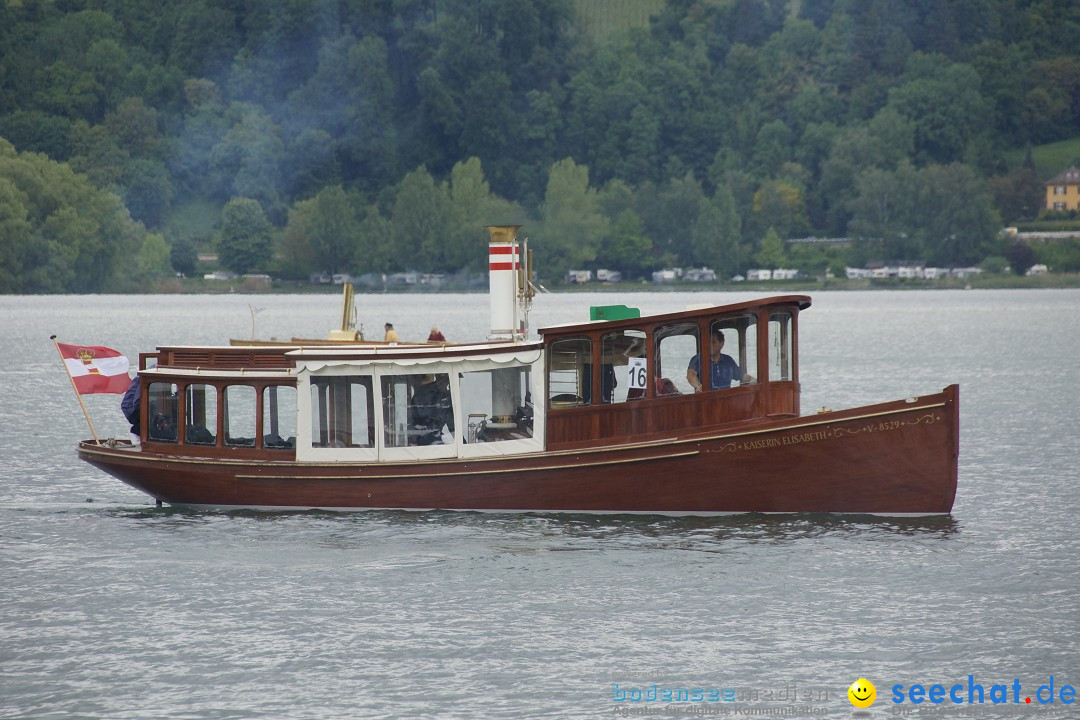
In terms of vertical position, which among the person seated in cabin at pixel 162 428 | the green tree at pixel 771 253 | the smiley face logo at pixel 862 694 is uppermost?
the green tree at pixel 771 253

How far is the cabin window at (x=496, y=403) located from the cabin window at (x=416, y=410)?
12.2 inches

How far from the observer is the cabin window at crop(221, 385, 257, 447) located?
84.3ft

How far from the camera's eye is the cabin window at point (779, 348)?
23.8m

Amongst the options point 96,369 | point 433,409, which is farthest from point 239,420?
→ point 433,409

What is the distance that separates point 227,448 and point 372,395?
2.61 m

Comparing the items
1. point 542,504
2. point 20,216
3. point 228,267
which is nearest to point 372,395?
point 542,504

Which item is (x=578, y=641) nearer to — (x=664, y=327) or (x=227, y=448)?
(x=664, y=327)

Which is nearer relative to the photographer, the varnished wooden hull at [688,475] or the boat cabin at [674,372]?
the varnished wooden hull at [688,475]

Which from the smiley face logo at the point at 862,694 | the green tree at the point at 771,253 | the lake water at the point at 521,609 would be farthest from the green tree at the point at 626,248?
the smiley face logo at the point at 862,694

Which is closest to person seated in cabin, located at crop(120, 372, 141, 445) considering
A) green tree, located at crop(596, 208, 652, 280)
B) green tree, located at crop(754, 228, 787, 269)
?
green tree, located at crop(596, 208, 652, 280)

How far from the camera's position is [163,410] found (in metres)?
25.9

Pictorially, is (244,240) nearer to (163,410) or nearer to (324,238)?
(324,238)

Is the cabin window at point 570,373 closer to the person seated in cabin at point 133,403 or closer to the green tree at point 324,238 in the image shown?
the person seated in cabin at point 133,403

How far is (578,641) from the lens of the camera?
62.1 ft
